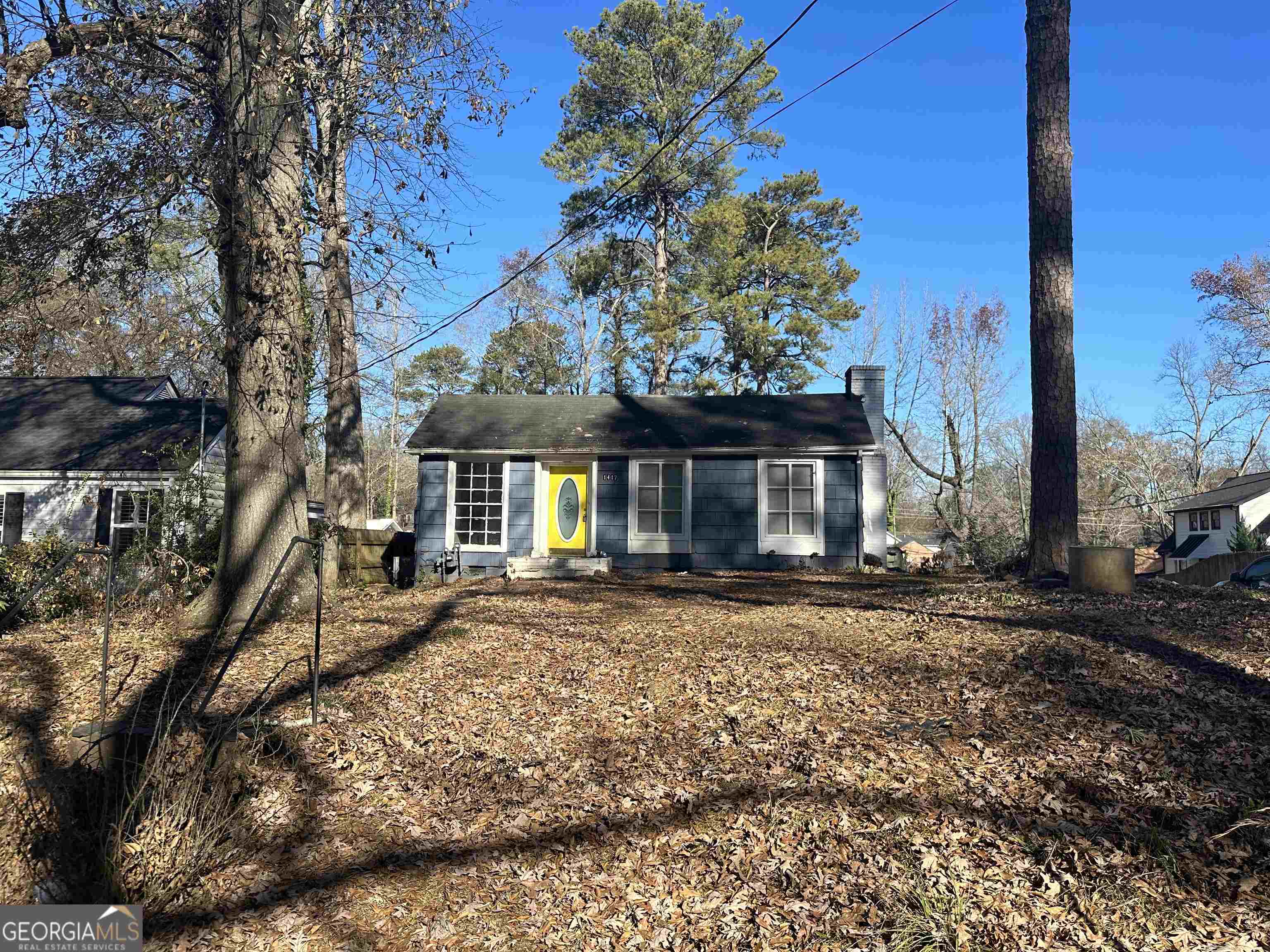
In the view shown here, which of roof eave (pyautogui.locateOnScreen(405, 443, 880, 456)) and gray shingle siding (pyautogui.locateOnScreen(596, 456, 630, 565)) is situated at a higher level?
roof eave (pyautogui.locateOnScreen(405, 443, 880, 456))

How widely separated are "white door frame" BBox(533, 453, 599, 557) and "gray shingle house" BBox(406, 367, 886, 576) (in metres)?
0.02


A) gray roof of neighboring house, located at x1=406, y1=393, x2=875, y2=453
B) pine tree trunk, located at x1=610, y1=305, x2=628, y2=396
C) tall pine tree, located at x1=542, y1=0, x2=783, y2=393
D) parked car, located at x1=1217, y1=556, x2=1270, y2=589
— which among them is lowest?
parked car, located at x1=1217, y1=556, x2=1270, y2=589

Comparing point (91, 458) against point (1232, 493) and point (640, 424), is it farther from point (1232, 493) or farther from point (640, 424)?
point (1232, 493)

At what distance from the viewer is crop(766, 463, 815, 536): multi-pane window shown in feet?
51.2

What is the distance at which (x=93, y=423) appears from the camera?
19.7 metres

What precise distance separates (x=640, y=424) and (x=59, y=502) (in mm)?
12634

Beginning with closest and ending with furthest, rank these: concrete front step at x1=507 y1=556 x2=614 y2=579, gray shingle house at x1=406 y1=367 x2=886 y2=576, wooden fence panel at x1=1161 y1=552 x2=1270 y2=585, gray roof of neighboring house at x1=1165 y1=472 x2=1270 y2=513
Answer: concrete front step at x1=507 y1=556 x2=614 y2=579 < gray shingle house at x1=406 y1=367 x2=886 y2=576 < wooden fence panel at x1=1161 y1=552 x2=1270 y2=585 < gray roof of neighboring house at x1=1165 y1=472 x2=1270 y2=513

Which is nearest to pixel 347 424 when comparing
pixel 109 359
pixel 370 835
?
pixel 370 835

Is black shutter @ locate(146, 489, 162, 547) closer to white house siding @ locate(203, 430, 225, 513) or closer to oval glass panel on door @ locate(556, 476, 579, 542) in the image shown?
oval glass panel on door @ locate(556, 476, 579, 542)

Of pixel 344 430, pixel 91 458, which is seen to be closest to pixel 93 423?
pixel 91 458

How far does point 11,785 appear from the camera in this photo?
452 cm

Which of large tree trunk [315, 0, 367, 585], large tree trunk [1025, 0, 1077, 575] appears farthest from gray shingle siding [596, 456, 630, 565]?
large tree trunk [1025, 0, 1077, 575]

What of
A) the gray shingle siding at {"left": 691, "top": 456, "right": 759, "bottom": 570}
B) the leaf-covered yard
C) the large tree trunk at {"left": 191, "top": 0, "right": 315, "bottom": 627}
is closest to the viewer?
the leaf-covered yard

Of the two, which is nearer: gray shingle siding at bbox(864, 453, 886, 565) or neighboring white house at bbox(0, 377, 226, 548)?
gray shingle siding at bbox(864, 453, 886, 565)
